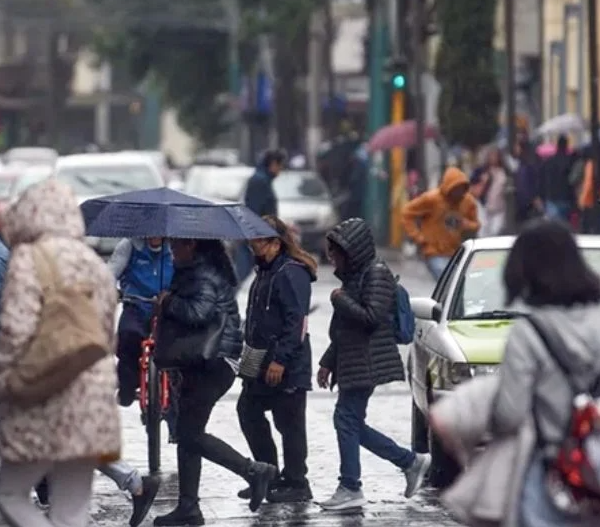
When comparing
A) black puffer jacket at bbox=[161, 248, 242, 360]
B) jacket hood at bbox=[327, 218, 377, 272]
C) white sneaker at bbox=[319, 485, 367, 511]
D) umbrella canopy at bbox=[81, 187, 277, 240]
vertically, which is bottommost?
white sneaker at bbox=[319, 485, 367, 511]

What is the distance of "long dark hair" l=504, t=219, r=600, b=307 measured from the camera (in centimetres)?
695

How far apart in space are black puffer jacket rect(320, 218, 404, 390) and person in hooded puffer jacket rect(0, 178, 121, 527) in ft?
10.4

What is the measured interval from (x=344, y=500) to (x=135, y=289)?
2.30 meters

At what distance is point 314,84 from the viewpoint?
203 feet

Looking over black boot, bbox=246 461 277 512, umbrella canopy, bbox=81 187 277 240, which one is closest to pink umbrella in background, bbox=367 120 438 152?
umbrella canopy, bbox=81 187 277 240

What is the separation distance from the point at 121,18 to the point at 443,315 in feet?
187

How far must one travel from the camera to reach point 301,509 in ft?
40.0

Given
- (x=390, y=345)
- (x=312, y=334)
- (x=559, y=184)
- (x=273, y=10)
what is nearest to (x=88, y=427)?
(x=390, y=345)

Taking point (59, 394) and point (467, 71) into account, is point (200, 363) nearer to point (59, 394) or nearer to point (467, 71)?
point (59, 394)

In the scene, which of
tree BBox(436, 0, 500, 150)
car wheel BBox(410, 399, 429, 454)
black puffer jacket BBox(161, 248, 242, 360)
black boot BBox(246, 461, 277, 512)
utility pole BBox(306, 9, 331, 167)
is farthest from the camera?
utility pole BBox(306, 9, 331, 167)

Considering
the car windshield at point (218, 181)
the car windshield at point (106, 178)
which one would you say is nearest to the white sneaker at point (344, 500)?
the car windshield at point (106, 178)

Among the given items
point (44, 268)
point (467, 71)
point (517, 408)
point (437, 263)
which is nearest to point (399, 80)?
point (467, 71)

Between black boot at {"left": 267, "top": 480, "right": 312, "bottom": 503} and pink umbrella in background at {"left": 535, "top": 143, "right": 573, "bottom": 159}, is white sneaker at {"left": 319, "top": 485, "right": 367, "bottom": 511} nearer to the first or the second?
black boot at {"left": 267, "top": 480, "right": 312, "bottom": 503}

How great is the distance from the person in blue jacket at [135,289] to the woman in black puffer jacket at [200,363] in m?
1.85
